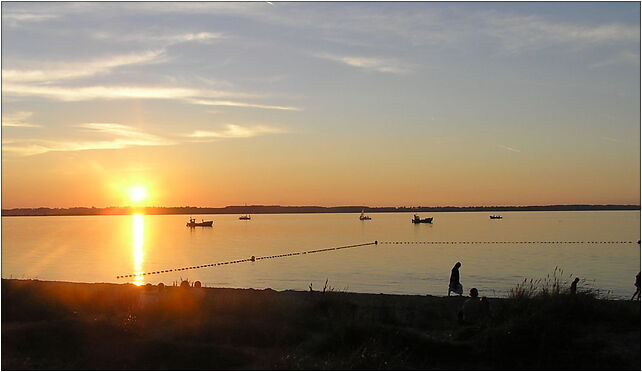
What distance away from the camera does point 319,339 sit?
14445mm

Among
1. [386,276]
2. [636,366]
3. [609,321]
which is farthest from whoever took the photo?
[386,276]

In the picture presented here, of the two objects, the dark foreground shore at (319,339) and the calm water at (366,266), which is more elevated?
the dark foreground shore at (319,339)

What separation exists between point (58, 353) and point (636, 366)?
10.3m

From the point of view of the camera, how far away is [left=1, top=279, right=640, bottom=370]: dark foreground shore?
1280cm

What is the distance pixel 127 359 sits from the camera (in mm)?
12977

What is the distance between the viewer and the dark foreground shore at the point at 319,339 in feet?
42.0

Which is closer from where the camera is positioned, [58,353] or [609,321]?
[58,353]

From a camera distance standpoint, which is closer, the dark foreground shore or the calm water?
the dark foreground shore

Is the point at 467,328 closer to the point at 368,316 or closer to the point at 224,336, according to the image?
the point at 368,316

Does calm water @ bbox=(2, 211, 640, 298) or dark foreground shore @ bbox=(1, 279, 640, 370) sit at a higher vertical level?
dark foreground shore @ bbox=(1, 279, 640, 370)

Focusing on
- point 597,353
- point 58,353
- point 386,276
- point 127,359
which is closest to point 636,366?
point 597,353

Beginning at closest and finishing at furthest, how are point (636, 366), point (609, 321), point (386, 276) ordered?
point (636, 366), point (609, 321), point (386, 276)

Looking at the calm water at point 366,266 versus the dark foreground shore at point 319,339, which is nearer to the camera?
the dark foreground shore at point 319,339

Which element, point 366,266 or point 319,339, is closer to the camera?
point 319,339
